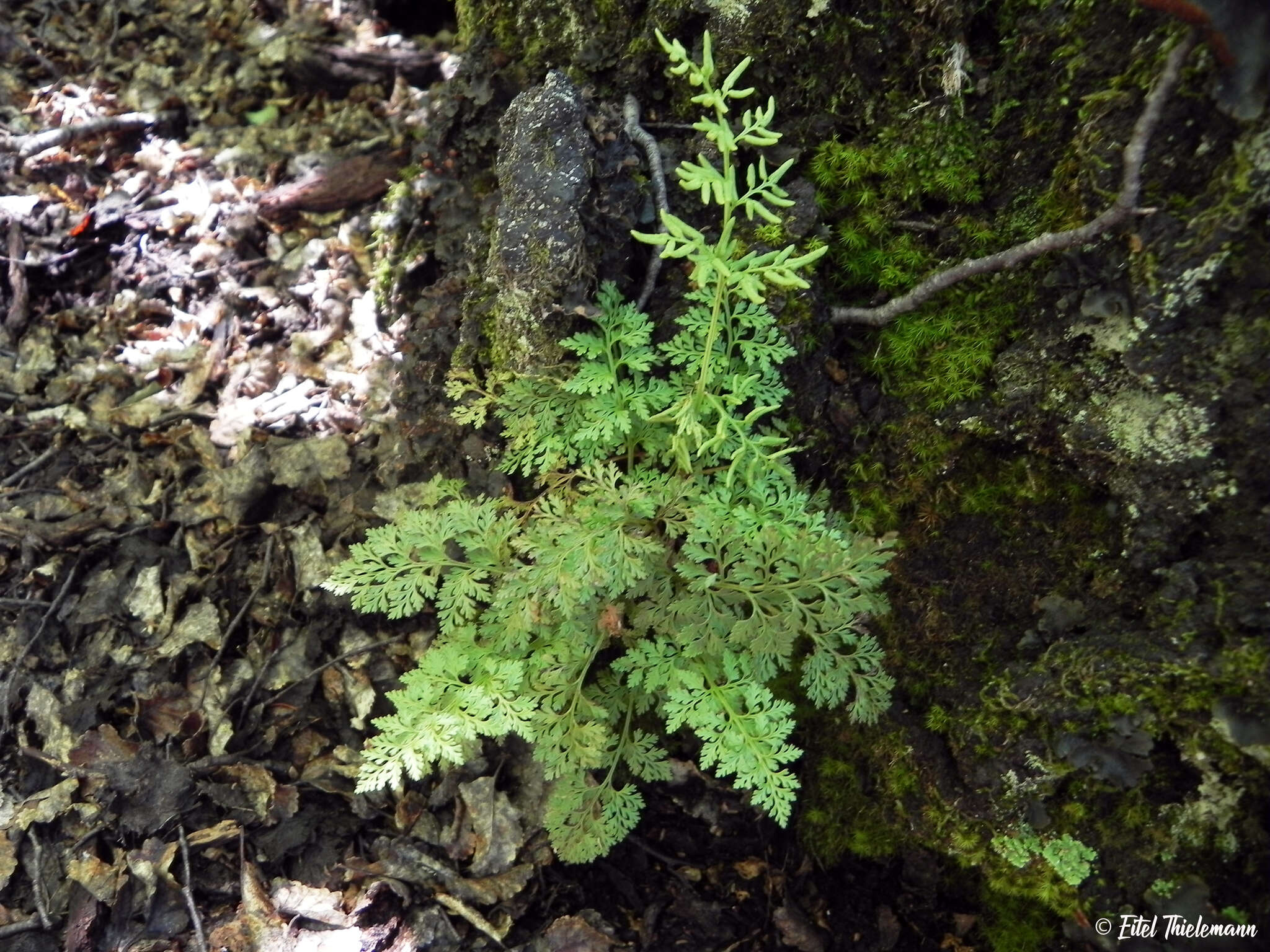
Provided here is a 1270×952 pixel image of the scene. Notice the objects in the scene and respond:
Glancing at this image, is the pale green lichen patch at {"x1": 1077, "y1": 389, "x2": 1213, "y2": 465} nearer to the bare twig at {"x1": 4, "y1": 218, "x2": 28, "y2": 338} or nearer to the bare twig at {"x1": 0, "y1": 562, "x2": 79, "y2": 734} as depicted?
the bare twig at {"x1": 0, "y1": 562, "x2": 79, "y2": 734}

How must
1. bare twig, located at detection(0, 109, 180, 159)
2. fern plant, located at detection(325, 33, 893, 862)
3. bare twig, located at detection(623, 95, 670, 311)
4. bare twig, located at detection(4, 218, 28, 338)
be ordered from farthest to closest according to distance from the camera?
bare twig, located at detection(0, 109, 180, 159)
bare twig, located at detection(4, 218, 28, 338)
bare twig, located at detection(623, 95, 670, 311)
fern plant, located at detection(325, 33, 893, 862)

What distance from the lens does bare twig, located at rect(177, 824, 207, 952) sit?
8.64ft

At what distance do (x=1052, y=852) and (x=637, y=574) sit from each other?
60.2 inches

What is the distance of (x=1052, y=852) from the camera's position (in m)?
2.40

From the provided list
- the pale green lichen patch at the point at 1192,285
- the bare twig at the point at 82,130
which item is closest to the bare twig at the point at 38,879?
the bare twig at the point at 82,130

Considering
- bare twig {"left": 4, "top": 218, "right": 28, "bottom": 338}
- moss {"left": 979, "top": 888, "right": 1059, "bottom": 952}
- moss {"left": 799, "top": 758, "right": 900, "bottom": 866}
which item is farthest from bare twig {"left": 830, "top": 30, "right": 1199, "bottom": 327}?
bare twig {"left": 4, "top": 218, "right": 28, "bottom": 338}

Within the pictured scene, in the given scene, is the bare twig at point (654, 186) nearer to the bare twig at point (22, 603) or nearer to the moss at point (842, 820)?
the moss at point (842, 820)

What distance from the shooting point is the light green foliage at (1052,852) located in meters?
2.36

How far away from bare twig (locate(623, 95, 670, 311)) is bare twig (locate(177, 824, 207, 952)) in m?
2.49

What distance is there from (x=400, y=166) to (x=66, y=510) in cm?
220

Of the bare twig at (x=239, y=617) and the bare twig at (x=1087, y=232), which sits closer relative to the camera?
the bare twig at (x=1087, y=232)

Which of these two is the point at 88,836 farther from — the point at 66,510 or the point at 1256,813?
the point at 1256,813

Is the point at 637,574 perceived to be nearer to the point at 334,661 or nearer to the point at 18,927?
the point at 334,661

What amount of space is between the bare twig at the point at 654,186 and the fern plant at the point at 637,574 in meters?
0.17
